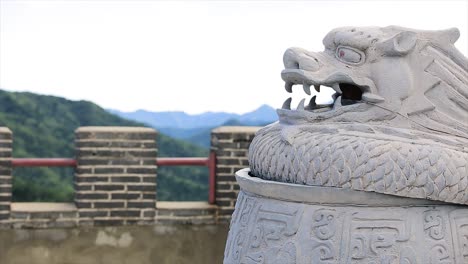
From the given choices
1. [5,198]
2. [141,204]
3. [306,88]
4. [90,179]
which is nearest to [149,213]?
[141,204]

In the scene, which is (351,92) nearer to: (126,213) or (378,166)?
(378,166)

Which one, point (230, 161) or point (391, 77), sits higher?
point (391, 77)

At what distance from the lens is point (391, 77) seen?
3.29m

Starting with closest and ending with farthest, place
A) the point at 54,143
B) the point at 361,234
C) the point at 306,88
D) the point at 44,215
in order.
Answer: the point at 361,234
the point at 306,88
the point at 44,215
the point at 54,143

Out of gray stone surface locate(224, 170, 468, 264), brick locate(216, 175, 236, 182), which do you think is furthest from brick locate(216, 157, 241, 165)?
gray stone surface locate(224, 170, 468, 264)

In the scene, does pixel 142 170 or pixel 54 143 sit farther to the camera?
pixel 54 143

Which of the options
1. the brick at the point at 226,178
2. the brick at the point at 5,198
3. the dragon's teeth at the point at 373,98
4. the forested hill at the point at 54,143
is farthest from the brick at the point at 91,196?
the forested hill at the point at 54,143

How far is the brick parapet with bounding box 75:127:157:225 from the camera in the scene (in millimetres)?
6324

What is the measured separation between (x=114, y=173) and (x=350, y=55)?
340 cm

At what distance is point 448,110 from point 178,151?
9658mm

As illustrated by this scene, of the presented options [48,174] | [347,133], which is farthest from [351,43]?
[48,174]

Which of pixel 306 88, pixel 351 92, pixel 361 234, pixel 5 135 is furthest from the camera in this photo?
pixel 5 135

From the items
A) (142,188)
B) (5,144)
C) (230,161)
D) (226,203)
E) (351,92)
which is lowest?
(226,203)

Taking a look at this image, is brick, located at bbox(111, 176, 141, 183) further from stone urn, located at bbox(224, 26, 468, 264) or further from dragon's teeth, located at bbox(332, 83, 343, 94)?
dragon's teeth, located at bbox(332, 83, 343, 94)
